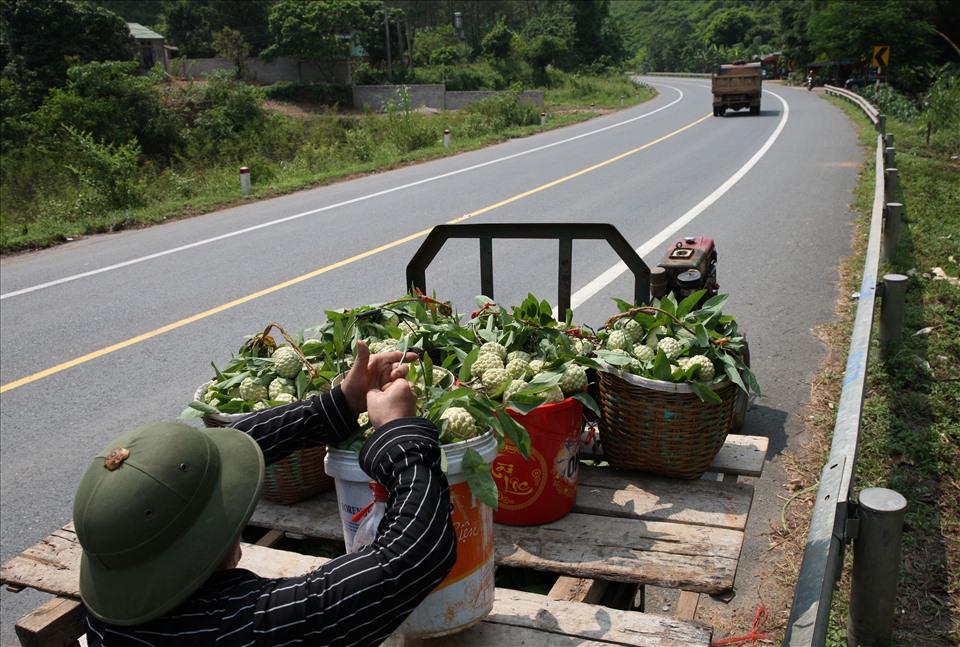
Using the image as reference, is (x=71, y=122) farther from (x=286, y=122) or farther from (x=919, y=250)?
(x=919, y=250)

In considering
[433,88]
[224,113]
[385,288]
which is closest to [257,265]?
[385,288]

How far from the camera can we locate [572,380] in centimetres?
275

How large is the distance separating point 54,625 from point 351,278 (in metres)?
6.15

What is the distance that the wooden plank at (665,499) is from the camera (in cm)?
267

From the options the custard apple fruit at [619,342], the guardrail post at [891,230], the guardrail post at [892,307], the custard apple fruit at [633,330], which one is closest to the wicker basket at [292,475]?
the custard apple fruit at [619,342]

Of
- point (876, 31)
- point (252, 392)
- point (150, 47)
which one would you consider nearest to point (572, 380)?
point (252, 392)

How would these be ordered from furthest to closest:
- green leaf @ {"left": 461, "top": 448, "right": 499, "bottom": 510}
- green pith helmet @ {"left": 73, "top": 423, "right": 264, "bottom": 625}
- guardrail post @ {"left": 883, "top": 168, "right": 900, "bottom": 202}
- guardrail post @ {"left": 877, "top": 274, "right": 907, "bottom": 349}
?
guardrail post @ {"left": 883, "top": 168, "right": 900, "bottom": 202}
guardrail post @ {"left": 877, "top": 274, "right": 907, "bottom": 349}
green leaf @ {"left": 461, "top": 448, "right": 499, "bottom": 510}
green pith helmet @ {"left": 73, "top": 423, "right": 264, "bottom": 625}

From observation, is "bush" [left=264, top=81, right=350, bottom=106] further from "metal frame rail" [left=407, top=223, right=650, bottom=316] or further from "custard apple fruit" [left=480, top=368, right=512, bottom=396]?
"custard apple fruit" [left=480, top=368, right=512, bottom=396]

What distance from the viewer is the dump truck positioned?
91.9ft

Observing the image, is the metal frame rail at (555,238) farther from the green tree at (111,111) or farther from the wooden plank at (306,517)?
the green tree at (111,111)

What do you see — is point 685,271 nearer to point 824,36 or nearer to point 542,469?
point 542,469

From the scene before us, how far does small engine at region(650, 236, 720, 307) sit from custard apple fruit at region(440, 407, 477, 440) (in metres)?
2.14

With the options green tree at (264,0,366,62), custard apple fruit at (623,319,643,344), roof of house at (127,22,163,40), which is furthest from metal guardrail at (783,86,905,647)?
roof of house at (127,22,163,40)

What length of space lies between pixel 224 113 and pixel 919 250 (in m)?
29.5
